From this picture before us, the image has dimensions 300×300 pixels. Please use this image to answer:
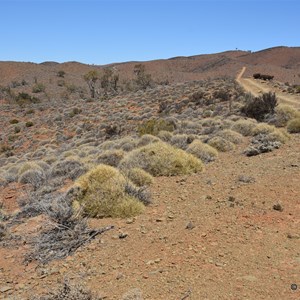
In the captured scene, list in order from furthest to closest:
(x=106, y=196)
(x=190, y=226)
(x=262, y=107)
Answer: (x=262, y=107) → (x=106, y=196) → (x=190, y=226)

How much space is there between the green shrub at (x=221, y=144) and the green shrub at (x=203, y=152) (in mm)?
866

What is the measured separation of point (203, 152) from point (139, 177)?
327 centimetres

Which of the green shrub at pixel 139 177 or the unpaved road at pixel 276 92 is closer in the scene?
the green shrub at pixel 139 177

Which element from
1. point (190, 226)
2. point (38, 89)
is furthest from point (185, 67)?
point (190, 226)

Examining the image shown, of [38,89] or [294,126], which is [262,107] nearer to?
[294,126]

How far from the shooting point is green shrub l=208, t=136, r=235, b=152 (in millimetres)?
12553


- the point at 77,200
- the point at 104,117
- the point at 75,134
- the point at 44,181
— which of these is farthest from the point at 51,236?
the point at 104,117

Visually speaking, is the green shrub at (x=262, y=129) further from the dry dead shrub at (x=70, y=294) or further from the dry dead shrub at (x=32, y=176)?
the dry dead shrub at (x=70, y=294)

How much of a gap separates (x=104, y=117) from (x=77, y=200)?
25.0 m

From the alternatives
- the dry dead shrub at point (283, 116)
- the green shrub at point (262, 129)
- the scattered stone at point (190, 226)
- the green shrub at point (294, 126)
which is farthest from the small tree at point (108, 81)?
the scattered stone at point (190, 226)

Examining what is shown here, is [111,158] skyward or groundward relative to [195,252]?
skyward

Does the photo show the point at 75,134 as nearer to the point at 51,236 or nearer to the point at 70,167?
the point at 70,167

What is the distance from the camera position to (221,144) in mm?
12617

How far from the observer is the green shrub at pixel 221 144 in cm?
1255
